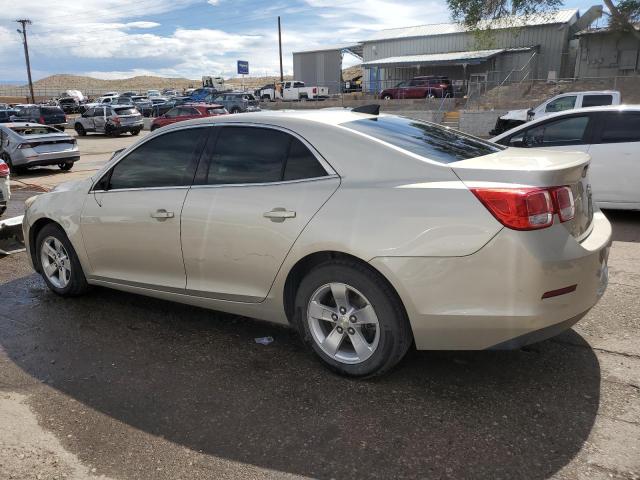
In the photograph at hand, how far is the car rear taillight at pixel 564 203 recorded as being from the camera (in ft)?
9.67

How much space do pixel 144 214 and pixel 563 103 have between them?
53.4 ft

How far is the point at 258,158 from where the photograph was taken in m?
3.71

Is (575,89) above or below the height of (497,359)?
above

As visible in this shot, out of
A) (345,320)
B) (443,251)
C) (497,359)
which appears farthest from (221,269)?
(497,359)

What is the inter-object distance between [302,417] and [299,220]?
114cm

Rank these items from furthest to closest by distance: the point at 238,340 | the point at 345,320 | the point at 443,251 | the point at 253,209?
the point at 238,340 → the point at 253,209 → the point at 345,320 → the point at 443,251

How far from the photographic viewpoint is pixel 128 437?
2.96 m

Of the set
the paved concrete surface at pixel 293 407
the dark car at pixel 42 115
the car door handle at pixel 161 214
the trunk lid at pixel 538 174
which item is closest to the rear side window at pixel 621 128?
the paved concrete surface at pixel 293 407

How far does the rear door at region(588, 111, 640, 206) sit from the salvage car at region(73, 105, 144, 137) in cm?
2559

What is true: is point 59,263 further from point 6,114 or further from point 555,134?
point 6,114

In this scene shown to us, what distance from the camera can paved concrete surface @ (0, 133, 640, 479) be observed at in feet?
8.80

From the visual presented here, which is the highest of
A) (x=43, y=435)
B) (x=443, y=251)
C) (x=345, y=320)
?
(x=443, y=251)

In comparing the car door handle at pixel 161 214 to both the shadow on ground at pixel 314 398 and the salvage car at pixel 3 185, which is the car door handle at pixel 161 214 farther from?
the salvage car at pixel 3 185

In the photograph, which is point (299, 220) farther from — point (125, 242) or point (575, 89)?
point (575, 89)
